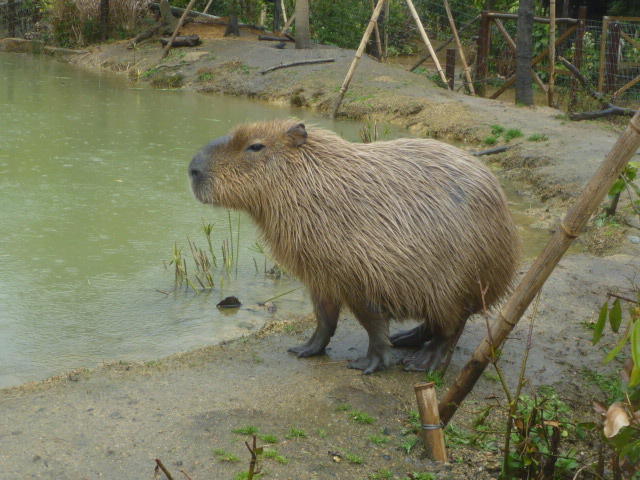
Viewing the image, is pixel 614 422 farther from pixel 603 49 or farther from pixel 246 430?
pixel 603 49

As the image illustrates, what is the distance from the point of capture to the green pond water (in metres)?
5.04

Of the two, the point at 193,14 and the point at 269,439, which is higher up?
the point at 193,14

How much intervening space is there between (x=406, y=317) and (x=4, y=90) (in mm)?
12138

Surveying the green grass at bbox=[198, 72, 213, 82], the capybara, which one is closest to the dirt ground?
the capybara

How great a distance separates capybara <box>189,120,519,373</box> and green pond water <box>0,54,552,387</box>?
4.15 ft

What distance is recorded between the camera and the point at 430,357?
14.1ft

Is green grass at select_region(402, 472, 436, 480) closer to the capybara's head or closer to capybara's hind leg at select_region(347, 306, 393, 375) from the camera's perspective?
capybara's hind leg at select_region(347, 306, 393, 375)

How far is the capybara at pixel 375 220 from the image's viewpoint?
3998 mm

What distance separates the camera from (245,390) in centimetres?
398

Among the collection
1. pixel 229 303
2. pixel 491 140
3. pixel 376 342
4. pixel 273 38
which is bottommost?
pixel 229 303

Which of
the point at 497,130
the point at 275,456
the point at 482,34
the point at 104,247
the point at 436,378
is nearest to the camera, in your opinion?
the point at 275,456

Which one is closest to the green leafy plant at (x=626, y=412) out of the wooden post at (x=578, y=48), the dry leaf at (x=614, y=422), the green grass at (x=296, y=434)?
the dry leaf at (x=614, y=422)

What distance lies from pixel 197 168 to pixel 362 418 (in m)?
1.63

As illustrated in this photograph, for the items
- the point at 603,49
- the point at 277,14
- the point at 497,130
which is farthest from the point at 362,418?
the point at 277,14
